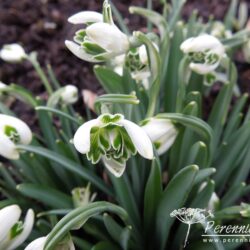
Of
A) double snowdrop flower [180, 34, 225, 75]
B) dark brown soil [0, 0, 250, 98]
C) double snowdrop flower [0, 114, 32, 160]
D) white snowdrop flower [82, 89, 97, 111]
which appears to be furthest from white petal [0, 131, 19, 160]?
dark brown soil [0, 0, 250, 98]

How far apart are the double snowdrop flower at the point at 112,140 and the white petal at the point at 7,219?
0.84ft

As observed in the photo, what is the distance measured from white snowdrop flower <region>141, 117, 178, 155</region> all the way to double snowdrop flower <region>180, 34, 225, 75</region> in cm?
24

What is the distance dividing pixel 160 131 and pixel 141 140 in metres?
0.22

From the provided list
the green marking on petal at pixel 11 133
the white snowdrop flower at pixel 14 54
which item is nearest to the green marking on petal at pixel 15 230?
the green marking on petal at pixel 11 133

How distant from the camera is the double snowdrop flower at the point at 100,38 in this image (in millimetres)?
1087

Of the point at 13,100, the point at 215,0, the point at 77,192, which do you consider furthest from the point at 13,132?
the point at 215,0

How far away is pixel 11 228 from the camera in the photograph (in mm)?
1150

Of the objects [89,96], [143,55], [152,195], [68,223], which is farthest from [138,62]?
[89,96]

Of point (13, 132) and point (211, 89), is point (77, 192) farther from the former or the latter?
point (211, 89)

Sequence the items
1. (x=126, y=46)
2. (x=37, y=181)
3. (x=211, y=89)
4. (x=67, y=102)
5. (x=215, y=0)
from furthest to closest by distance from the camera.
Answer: (x=215, y=0) < (x=211, y=89) < (x=67, y=102) < (x=37, y=181) < (x=126, y=46)

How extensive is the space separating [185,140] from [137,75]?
0.24 meters

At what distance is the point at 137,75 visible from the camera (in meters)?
1.35

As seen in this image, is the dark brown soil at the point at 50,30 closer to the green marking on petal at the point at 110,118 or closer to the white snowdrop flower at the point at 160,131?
the white snowdrop flower at the point at 160,131

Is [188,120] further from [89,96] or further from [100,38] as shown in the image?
[89,96]
